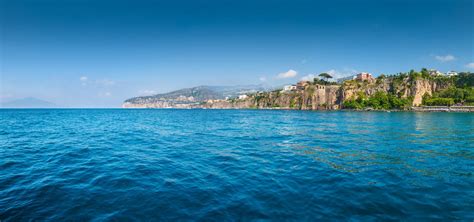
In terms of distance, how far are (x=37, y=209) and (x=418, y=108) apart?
164 meters

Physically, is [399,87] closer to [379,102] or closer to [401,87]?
[401,87]

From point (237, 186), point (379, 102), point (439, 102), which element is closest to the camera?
point (237, 186)

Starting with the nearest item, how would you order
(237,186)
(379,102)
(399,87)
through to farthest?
(237,186), (379,102), (399,87)

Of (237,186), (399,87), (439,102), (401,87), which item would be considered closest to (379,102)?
(399,87)

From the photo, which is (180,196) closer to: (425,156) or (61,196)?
(61,196)

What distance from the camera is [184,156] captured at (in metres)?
14.9

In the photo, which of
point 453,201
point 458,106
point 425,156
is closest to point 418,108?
point 458,106

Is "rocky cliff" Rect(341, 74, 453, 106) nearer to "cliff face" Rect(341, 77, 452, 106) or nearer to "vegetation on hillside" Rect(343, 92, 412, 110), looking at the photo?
"cliff face" Rect(341, 77, 452, 106)

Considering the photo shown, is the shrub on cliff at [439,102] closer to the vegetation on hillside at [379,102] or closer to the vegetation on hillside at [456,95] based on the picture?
the vegetation on hillside at [456,95]

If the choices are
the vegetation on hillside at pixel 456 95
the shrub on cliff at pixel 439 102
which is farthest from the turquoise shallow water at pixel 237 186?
the vegetation on hillside at pixel 456 95

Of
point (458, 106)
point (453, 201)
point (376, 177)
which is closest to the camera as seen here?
point (453, 201)

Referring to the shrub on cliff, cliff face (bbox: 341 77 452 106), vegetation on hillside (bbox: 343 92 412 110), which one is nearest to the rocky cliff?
cliff face (bbox: 341 77 452 106)

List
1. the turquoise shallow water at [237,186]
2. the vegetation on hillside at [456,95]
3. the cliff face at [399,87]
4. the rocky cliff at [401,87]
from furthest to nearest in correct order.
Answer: the rocky cliff at [401,87] < the cliff face at [399,87] < the vegetation on hillside at [456,95] < the turquoise shallow water at [237,186]

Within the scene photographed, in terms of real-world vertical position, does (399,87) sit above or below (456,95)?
above
